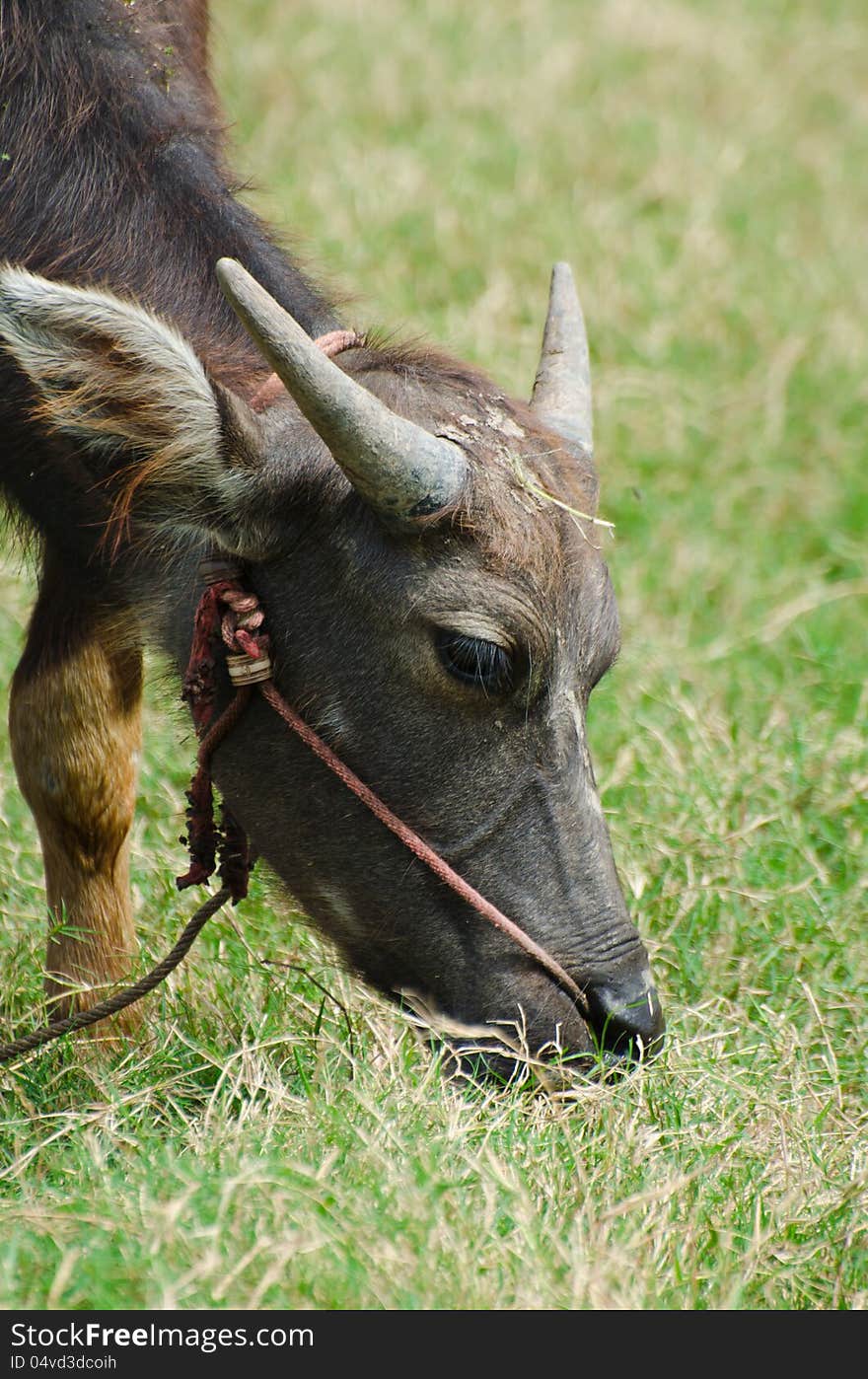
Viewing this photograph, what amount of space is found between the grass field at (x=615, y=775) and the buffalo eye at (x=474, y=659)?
831 millimetres

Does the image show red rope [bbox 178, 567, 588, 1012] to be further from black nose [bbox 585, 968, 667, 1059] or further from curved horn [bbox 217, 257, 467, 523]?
curved horn [bbox 217, 257, 467, 523]

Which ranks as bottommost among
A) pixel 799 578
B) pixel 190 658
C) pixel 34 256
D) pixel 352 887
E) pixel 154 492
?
pixel 799 578

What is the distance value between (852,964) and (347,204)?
578 centimetres

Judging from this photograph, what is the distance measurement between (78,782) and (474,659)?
1.55 metres

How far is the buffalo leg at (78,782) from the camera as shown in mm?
4918

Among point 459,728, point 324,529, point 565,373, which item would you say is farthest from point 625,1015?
point 565,373

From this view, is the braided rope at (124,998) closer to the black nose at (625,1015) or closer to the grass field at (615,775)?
the grass field at (615,775)

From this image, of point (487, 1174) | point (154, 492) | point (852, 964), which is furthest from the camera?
point (852, 964)

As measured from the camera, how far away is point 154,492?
3.96 m

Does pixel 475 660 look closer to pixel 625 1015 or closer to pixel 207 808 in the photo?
pixel 207 808

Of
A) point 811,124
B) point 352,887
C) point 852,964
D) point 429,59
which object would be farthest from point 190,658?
point 811,124

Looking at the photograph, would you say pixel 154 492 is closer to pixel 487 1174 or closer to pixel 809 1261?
pixel 487 1174

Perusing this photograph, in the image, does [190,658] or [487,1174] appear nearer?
[487,1174]
